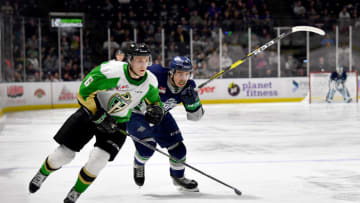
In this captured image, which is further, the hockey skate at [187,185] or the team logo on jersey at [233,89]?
the team logo on jersey at [233,89]

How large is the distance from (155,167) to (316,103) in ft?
32.5

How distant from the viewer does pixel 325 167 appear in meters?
4.47

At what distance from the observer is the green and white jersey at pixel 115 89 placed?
10.2ft

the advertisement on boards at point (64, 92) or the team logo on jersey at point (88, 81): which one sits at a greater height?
the team logo on jersey at point (88, 81)

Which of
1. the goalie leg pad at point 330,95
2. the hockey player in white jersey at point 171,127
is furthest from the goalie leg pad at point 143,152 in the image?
the goalie leg pad at point 330,95

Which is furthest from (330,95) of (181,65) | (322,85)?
(181,65)

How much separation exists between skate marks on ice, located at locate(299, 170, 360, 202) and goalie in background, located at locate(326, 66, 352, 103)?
32.5 ft

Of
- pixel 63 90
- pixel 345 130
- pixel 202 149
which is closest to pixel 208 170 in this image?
pixel 202 149

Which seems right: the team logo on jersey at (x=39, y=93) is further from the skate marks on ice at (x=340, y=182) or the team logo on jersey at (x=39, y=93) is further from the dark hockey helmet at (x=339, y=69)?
the skate marks on ice at (x=340, y=182)

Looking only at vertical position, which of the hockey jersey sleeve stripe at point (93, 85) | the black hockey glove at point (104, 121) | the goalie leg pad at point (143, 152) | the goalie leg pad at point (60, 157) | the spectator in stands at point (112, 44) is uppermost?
the spectator in stands at point (112, 44)

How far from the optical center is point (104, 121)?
3.04 metres

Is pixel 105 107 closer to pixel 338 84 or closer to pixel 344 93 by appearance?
pixel 338 84

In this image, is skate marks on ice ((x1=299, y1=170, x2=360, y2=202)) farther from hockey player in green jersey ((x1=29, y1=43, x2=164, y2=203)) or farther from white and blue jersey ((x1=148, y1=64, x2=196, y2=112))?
hockey player in green jersey ((x1=29, y1=43, x2=164, y2=203))

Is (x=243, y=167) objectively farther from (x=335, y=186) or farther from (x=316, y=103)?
(x=316, y=103)
